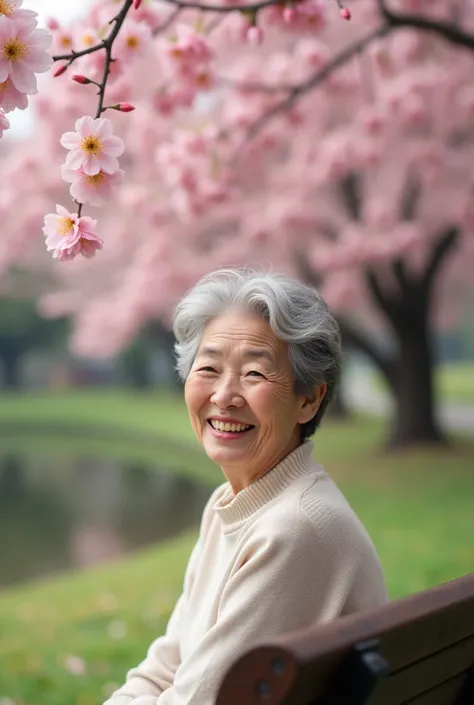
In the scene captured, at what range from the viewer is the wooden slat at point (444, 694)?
1.29 m

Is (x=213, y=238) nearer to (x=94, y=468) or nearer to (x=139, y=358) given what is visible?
(x=94, y=468)

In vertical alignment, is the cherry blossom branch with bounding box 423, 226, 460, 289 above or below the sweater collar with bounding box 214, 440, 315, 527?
above

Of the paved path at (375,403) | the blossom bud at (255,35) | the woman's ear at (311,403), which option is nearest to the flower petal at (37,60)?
the woman's ear at (311,403)

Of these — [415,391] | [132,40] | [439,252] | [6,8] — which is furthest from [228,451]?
[415,391]

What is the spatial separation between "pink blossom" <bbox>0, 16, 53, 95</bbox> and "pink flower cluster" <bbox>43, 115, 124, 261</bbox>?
120 mm

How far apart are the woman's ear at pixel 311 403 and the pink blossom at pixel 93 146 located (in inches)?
20.3

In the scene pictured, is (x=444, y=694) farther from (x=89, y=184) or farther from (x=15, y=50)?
(x=15, y=50)

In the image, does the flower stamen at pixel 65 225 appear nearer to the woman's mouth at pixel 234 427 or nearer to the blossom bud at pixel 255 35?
the woman's mouth at pixel 234 427

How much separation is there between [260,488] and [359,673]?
589 mm

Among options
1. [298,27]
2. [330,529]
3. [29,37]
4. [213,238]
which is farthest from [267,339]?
[213,238]

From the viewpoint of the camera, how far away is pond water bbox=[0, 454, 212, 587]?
22.4 feet

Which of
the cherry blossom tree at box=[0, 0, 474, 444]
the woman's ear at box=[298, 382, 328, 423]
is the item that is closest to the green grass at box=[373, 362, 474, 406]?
the cherry blossom tree at box=[0, 0, 474, 444]

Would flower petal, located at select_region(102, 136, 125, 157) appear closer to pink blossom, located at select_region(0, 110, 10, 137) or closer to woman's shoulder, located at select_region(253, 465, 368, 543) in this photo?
pink blossom, located at select_region(0, 110, 10, 137)

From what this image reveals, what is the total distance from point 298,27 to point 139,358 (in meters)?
15.6
